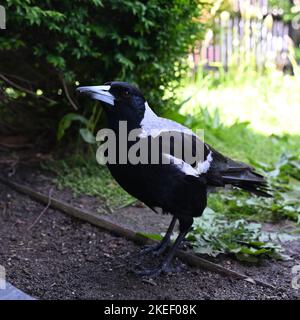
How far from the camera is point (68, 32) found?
4.68 meters

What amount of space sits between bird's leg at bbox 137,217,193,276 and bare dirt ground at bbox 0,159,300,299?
0.18ft

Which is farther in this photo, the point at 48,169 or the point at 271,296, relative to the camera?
the point at 48,169

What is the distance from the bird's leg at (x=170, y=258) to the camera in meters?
3.73

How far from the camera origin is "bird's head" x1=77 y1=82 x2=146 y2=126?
11.5 ft

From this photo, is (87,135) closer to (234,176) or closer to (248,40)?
(234,176)

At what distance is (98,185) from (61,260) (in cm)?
145

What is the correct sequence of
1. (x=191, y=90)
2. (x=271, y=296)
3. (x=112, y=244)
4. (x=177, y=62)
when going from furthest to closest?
(x=191, y=90)
(x=177, y=62)
(x=112, y=244)
(x=271, y=296)

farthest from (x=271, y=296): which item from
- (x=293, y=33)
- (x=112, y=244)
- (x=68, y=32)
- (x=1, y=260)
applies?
(x=293, y=33)

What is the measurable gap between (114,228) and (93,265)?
0.55m

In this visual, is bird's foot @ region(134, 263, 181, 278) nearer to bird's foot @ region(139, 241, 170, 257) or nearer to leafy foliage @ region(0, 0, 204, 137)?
bird's foot @ region(139, 241, 170, 257)

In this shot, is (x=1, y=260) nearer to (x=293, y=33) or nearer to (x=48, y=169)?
(x=48, y=169)

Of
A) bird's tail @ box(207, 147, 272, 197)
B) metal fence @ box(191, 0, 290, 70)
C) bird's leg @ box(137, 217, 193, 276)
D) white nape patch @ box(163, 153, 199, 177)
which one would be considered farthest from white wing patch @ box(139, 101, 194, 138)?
metal fence @ box(191, 0, 290, 70)

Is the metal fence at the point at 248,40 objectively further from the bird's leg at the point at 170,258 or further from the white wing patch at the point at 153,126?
the bird's leg at the point at 170,258

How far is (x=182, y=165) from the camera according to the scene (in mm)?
3566
